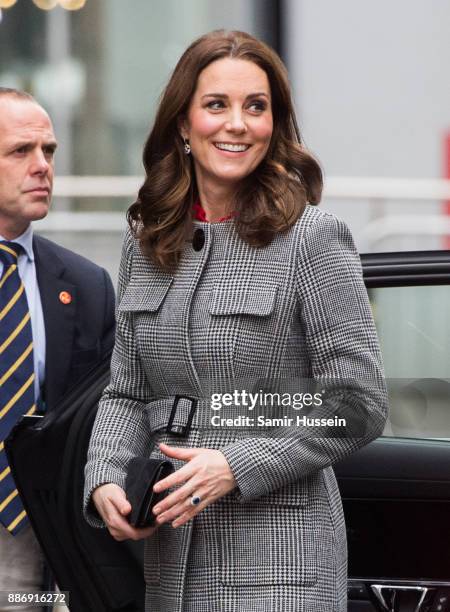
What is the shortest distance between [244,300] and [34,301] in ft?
2.60

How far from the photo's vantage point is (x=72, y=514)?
2.40m

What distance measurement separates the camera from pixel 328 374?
1863mm

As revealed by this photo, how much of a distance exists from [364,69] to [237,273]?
139 inches

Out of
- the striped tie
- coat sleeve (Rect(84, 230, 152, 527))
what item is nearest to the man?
the striped tie

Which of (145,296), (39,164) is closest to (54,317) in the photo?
(39,164)

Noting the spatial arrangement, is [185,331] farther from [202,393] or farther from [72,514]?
[72,514]

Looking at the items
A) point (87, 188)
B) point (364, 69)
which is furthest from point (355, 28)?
point (87, 188)

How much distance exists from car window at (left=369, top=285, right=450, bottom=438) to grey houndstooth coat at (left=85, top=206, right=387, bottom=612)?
937 mm

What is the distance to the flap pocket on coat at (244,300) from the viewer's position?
188cm

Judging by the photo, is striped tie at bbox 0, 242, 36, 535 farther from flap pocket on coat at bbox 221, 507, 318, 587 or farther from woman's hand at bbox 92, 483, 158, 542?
flap pocket on coat at bbox 221, 507, 318, 587

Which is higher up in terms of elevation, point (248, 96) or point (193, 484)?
point (248, 96)

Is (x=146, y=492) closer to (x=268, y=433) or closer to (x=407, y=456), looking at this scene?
(x=268, y=433)

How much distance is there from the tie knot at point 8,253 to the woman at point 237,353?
57cm

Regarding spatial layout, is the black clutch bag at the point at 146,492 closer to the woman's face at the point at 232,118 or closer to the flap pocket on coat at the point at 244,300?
the flap pocket on coat at the point at 244,300
